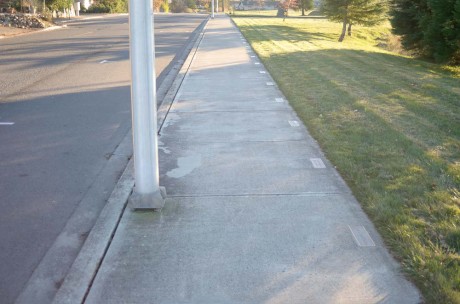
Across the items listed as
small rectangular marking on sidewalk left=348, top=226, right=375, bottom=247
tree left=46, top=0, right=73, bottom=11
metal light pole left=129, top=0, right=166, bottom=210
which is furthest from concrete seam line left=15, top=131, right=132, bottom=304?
tree left=46, top=0, right=73, bottom=11

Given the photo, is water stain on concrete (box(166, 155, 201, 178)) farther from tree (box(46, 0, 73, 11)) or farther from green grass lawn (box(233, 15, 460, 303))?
tree (box(46, 0, 73, 11))

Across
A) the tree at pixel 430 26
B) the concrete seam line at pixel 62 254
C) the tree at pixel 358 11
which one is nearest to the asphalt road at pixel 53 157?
the concrete seam line at pixel 62 254

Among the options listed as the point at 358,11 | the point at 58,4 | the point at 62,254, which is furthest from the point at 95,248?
the point at 58,4

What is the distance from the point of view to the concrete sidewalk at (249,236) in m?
3.54

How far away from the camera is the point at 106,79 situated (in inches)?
507

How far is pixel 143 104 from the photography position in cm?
468

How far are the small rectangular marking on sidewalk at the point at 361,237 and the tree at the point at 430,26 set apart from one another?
11023 millimetres

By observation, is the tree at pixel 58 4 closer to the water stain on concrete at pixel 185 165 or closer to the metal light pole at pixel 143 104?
the water stain on concrete at pixel 185 165

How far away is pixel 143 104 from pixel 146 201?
861 millimetres

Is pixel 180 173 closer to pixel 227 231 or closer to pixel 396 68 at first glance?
pixel 227 231

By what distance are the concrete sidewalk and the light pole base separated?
68mm

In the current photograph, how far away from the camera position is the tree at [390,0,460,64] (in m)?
14.7

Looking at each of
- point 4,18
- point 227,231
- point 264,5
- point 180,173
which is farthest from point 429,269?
point 264,5

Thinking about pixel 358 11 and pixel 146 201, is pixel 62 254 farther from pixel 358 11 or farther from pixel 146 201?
pixel 358 11
